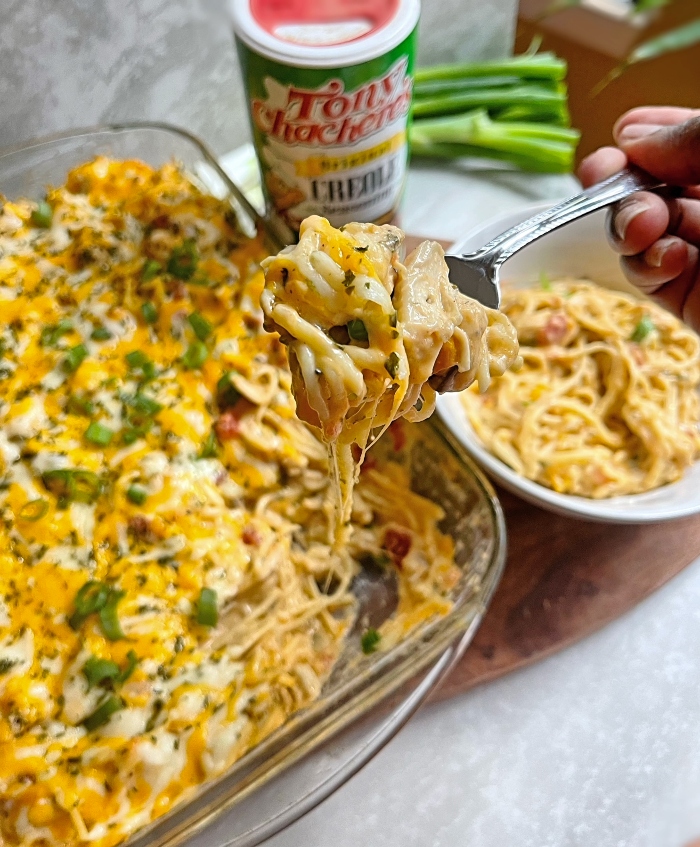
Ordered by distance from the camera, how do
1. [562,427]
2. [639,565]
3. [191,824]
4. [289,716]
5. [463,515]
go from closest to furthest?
[191,824], [289,716], [463,515], [639,565], [562,427]

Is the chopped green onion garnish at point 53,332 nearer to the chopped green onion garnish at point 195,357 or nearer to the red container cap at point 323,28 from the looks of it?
the chopped green onion garnish at point 195,357

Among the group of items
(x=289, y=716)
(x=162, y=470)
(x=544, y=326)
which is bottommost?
(x=289, y=716)

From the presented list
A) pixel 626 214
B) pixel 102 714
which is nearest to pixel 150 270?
pixel 102 714

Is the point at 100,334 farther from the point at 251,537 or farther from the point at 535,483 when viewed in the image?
the point at 535,483

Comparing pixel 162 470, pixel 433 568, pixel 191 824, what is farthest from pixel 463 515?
Answer: pixel 191 824

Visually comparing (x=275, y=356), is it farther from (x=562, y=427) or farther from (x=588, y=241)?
(x=588, y=241)

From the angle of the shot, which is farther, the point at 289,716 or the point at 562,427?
the point at 562,427

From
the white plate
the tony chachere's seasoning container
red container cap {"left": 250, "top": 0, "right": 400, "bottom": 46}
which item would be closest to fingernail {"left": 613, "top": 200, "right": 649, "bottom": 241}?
the white plate
